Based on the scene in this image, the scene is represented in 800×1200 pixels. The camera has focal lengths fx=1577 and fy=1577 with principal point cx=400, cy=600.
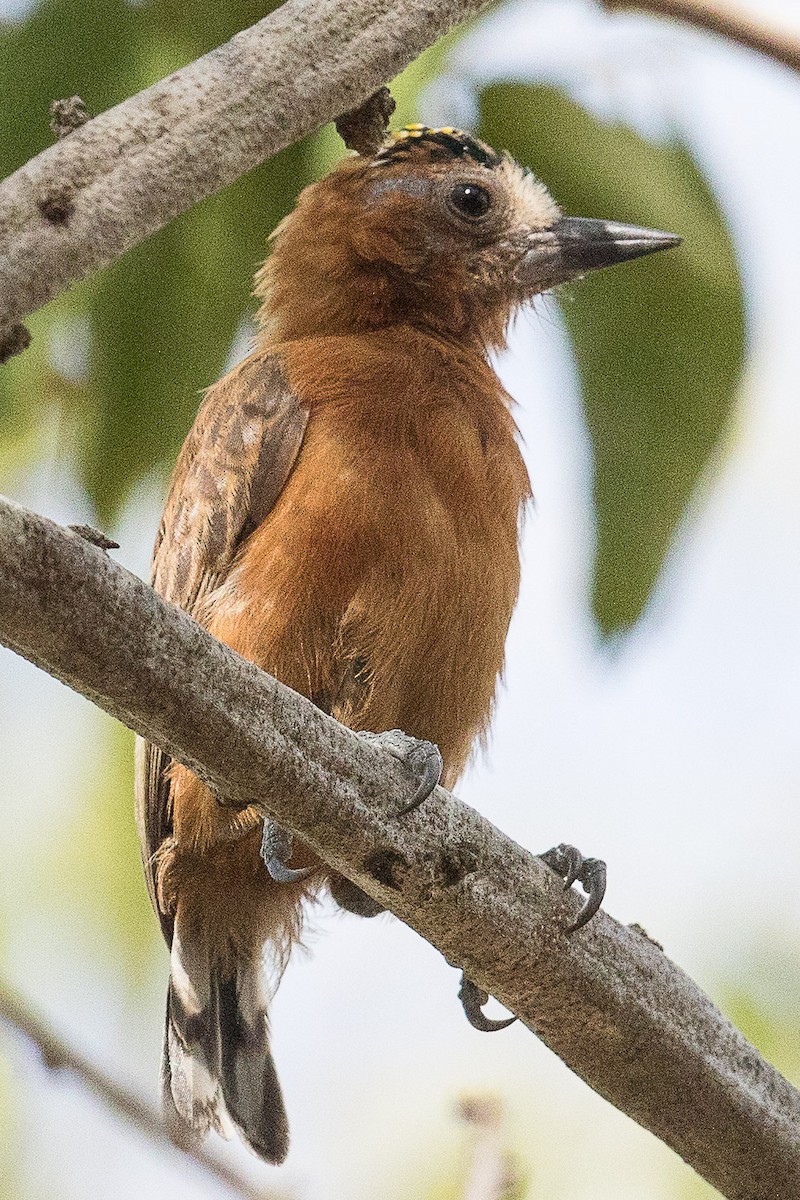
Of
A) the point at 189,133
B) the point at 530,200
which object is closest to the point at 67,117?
the point at 189,133

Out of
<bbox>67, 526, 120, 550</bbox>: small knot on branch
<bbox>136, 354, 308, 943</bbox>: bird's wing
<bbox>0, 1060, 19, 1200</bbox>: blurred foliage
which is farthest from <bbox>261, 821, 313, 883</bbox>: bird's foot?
<bbox>67, 526, 120, 550</bbox>: small knot on branch

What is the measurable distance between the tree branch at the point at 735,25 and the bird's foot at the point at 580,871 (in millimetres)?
1857

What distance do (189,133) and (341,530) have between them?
1477 mm

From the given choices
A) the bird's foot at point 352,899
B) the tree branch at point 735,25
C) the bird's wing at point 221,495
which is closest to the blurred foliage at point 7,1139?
the bird's wing at point 221,495

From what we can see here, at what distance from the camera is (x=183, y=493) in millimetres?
4387

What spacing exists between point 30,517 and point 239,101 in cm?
80

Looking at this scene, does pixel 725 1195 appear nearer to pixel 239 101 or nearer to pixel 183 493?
pixel 183 493

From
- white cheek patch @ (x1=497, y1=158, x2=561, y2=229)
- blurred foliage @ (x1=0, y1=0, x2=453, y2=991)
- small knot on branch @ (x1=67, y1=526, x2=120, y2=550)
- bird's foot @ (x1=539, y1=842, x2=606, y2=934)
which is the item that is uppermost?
white cheek patch @ (x1=497, y1=158, x2=561, y2=229)

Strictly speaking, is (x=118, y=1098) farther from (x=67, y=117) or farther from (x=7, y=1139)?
(x=7, y=1139)

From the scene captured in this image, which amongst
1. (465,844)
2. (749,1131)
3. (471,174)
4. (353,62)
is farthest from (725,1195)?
(471,174)

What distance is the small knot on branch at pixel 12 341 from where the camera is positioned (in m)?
2.15

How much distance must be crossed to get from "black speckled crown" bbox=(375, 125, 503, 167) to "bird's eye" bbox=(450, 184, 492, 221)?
14 centimetres

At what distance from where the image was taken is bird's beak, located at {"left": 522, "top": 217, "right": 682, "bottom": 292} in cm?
477

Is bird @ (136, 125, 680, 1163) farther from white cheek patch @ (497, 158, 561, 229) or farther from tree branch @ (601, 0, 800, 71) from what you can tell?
tree branch @ (601, 0, 800, 71)
